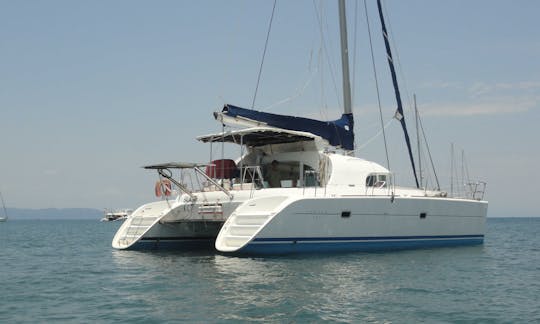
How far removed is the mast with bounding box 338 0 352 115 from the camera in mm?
19219

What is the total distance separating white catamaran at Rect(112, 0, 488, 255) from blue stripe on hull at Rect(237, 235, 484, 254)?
0.03m

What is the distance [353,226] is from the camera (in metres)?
15.1

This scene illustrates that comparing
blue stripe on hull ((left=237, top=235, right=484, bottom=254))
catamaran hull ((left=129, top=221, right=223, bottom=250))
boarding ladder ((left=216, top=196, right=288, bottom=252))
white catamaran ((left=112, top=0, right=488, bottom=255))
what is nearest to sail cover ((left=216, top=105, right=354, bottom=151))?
white catamaran ((left=112, top=0, right=488, bottom=255))

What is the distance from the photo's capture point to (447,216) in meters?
18.0

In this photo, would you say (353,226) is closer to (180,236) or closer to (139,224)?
(180,236)

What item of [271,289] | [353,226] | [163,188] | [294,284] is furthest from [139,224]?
[271,289]

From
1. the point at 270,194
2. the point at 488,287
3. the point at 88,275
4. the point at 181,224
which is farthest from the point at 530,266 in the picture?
A: the point at 88,275

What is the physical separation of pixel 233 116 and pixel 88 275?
6006mm

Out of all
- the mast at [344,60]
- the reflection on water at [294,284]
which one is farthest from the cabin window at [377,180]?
the mast at [344,60]

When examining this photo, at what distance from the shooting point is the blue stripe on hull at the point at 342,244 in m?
13.5

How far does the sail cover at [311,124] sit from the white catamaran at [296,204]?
1.1 inches

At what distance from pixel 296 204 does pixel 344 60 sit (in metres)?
7.26

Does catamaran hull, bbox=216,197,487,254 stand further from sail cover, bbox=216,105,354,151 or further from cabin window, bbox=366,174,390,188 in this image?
sail cover, bbox=216,105,354,151

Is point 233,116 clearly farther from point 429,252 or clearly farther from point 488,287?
point 488,287
